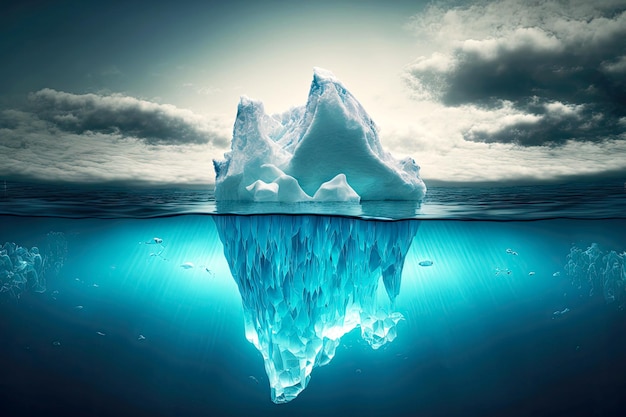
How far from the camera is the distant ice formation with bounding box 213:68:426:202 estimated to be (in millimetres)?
7281

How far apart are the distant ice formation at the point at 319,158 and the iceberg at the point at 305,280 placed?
81 centimetres

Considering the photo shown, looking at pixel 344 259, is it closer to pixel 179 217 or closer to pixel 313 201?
pixel 313 201

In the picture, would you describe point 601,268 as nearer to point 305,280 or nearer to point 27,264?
point 305,280

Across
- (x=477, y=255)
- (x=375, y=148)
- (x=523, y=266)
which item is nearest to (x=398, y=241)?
(x=375, y=148)

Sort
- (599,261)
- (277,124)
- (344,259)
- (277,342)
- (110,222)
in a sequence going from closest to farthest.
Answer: (277,342), (344,259), (277,124), (110,222), (599,261)

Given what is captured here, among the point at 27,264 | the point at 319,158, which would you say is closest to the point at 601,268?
the point at 319,158

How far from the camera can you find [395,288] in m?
7.85

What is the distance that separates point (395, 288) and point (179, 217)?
649cm

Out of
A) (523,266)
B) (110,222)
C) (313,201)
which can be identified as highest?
(313,201)

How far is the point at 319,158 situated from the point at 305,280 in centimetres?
269

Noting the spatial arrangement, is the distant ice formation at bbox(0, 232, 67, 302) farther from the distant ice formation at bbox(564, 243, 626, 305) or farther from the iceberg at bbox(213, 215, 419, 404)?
the distant ice formation at bbox(564, 243, 626, 305)

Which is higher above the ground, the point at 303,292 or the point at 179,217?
the point at 179,217

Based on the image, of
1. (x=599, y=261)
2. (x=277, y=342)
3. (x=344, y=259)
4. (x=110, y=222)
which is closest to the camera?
(x=277, y=342)

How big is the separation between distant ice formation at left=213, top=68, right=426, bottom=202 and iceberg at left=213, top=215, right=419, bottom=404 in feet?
2.65
